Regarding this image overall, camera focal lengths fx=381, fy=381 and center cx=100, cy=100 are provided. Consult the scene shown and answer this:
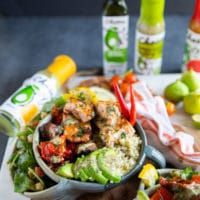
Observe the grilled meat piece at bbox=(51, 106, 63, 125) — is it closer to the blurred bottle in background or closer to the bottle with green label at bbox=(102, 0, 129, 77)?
the bottle with green label at bbox=(102, 0, 129, 77)

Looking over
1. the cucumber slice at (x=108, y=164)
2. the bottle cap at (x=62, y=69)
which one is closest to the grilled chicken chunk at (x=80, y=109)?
the cucumber slice at (x=108, y=164)

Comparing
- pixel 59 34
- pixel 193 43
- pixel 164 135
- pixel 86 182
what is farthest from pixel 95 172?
pixel 59 34

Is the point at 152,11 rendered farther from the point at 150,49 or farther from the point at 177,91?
the point at 177,91

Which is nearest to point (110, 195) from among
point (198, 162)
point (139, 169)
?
point (139, 169)

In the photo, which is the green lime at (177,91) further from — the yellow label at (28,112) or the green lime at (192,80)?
the yellow label at (28,112)

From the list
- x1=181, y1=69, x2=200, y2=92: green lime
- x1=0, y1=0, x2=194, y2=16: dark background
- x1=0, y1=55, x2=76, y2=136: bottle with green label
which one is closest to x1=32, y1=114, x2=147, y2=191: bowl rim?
x1=0, y1=55, x2=76, y2=136: bottle with green label
